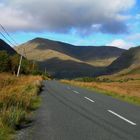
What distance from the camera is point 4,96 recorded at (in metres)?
15.8

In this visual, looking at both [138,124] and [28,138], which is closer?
[28,138]

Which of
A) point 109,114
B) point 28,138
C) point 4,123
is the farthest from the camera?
point 109,114

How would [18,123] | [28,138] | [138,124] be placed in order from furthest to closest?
1. [138,124]
2. [18,123]
3. [28,138]

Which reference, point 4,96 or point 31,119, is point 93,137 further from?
point 4,96

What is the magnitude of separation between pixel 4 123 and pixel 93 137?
232 centimetres

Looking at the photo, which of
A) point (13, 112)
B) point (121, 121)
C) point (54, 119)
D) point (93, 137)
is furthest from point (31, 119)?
point (93, 137)

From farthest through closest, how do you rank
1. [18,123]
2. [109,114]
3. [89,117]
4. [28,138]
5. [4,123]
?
1. [109,114]
2. [89,117]
3. [18,123]
4. [4,123]
5. [28,138]

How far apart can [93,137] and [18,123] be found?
8.26ft


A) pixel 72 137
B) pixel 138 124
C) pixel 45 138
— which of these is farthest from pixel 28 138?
Result: pixel 138 124

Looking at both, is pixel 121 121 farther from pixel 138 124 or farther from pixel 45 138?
pixel 45 138

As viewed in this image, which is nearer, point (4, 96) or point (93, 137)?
point (93, 137)

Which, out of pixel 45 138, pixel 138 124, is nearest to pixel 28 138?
pixel 45 138

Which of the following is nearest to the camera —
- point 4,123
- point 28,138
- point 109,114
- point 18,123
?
point 28,138

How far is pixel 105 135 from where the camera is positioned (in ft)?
35.3
